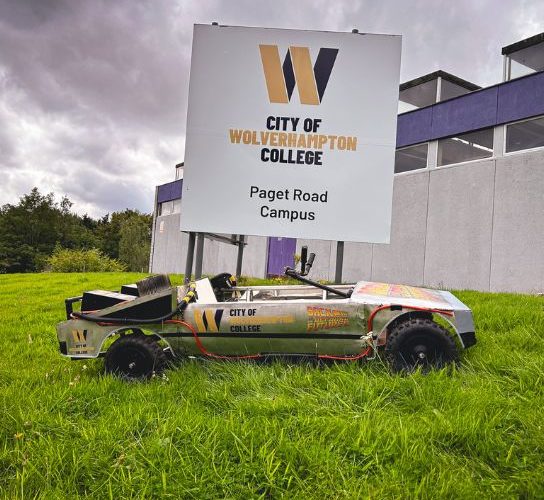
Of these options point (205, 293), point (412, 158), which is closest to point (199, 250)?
point (205, 293)

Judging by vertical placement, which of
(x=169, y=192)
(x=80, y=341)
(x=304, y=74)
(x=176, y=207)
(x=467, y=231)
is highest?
(x=169, y=192)

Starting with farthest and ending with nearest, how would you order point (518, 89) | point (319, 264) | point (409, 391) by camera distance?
point (319, 264) < point (518, 89) < point (409, 391)

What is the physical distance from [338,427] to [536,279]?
10977mm

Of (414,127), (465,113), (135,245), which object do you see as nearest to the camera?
(465,113)

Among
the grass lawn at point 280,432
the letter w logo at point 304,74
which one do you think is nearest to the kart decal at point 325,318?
the grass lawn at point 280,432

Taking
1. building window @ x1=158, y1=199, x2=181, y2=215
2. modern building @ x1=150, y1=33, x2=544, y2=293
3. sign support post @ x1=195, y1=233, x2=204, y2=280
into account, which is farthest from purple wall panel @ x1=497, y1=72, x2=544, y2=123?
building window @ x1=158, y1=199, x2=181, y2=215

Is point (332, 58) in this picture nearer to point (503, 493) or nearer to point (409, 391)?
point (409, 391)

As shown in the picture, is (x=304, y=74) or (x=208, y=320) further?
(x=304, y=74)

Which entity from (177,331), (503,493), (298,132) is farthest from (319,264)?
(503,493)

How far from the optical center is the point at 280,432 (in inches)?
102

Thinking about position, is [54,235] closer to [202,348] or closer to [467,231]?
[467,231]

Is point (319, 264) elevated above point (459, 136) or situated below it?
below

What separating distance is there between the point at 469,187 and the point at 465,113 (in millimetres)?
2203

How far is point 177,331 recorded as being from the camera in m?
3.79
